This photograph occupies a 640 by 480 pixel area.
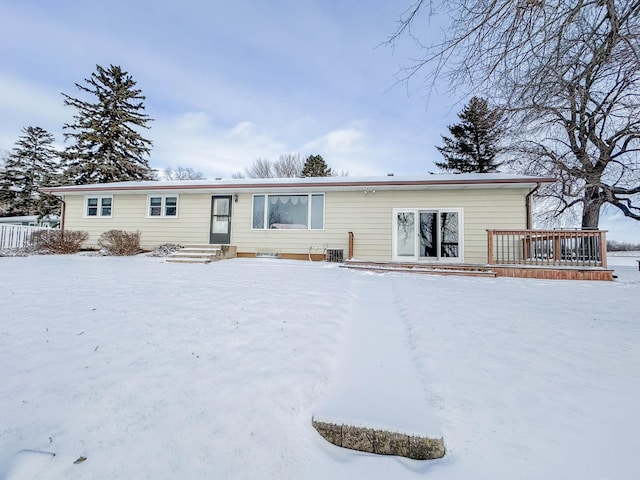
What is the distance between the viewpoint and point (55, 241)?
9898 millimetres

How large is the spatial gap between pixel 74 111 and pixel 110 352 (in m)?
24.2

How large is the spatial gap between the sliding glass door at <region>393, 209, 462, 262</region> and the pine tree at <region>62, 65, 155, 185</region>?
19406mm

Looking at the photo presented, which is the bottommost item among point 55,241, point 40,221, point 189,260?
point 189,260

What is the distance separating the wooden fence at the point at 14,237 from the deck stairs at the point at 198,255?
5.82m

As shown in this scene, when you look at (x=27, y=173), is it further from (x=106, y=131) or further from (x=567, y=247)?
(x=567, y=247)

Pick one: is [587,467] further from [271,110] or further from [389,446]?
[271,110]

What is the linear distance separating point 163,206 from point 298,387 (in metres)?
10.8

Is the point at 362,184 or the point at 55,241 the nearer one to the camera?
the point at 362,184

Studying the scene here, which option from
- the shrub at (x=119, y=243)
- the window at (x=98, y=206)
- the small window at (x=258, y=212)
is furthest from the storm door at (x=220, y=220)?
the window at (x=98, y=206)

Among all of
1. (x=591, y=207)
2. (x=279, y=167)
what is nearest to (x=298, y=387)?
Answer: (x=591, y=207)

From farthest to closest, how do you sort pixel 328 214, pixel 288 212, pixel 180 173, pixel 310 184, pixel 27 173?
1. pixel 180 173
2. pixel 27 173
3. pixel 288 212
4. pixel 328 214
5. pixel 310 184

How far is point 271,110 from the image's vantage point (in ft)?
56.5

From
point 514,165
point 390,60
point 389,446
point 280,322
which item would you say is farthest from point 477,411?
point 514,165

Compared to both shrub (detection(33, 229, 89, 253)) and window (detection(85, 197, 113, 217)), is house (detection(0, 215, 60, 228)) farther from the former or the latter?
shrub (detection(33, 229, 89, 253))
